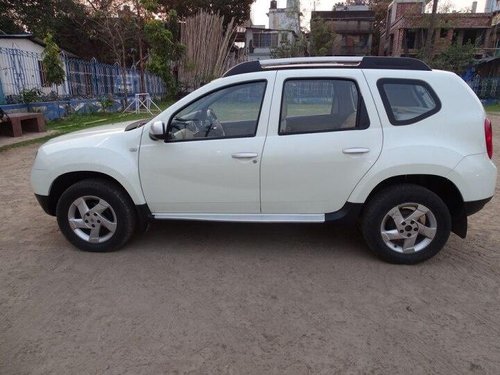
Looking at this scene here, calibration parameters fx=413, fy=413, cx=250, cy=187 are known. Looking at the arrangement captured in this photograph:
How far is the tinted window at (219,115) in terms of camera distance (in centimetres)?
382

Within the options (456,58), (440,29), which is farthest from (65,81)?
(440,29)

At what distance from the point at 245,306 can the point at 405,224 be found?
5.47 ft

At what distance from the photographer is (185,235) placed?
4.59 meters

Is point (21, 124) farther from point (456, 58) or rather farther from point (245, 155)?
point (456, 58)

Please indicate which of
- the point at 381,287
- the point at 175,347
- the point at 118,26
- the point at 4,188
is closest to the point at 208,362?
the point at 175,347

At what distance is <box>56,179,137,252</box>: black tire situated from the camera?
3.96 meters

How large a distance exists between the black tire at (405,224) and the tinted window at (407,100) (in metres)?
0.62

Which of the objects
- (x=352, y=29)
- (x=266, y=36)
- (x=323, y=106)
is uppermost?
(x=352, y=29)

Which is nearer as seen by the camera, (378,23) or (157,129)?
(157,129)

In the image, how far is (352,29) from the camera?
165 ft

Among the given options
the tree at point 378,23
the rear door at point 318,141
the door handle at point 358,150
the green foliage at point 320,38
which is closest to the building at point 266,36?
the green foliage at point 320,38

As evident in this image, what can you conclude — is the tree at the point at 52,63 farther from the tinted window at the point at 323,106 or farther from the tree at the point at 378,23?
the tree at the point at 378,23

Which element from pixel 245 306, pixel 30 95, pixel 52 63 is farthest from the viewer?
pixel 52 63

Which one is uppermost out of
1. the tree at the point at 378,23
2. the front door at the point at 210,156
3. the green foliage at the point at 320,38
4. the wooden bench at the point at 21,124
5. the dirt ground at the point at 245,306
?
the tree at the point at 378,23
